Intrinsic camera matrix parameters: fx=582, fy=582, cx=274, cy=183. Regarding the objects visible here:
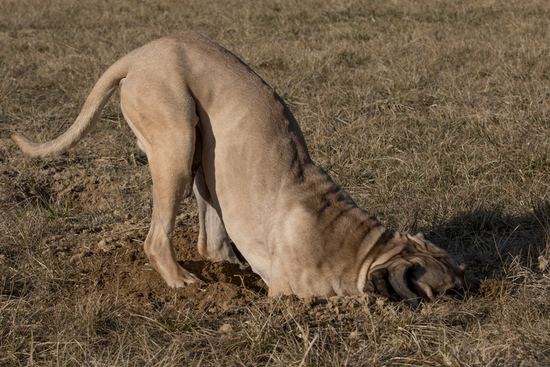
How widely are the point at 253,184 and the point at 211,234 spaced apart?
0.82 meters

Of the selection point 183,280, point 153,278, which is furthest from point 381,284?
point 153,278

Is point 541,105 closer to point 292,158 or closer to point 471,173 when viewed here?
point 471,173

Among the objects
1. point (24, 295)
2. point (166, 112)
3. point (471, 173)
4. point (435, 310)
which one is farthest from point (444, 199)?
point (24, 295)

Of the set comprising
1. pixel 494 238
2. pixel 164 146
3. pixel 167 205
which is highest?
pixel 164 146

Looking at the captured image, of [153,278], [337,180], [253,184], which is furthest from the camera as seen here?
[337,180]

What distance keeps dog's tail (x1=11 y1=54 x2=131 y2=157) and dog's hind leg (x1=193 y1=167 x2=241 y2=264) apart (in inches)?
31.3

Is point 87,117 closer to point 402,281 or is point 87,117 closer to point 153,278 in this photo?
point 153,278

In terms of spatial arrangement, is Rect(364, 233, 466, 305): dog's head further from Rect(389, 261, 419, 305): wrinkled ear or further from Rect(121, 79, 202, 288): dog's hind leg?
Rect(121, 79, 202, 288): dog's hind leg

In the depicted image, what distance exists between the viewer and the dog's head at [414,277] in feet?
9.86

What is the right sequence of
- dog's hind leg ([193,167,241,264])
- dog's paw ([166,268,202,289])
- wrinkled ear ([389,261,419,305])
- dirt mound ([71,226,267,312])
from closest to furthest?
1. wrinkled ear ([389,261,419,305])
2. dirt mound ([71,226,267,312])
3. dog's paw ([166,268,202,289])
4. dog's hind leg ([193,167,241,264])

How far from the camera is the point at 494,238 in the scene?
394 cm

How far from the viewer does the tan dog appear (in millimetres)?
3186

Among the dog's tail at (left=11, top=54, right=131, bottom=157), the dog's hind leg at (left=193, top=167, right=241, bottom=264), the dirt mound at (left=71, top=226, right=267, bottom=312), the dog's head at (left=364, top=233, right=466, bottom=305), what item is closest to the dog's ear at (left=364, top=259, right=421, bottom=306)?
the dog's head at (left=364, top=233, right=466, bottom=305)

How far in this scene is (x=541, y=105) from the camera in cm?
569
